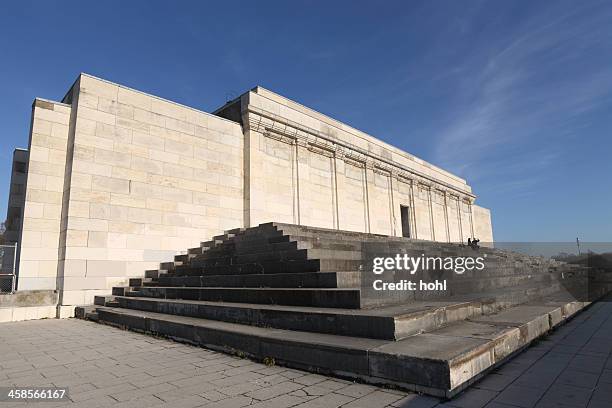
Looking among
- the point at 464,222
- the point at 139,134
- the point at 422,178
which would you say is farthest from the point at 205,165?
the point at 464,222

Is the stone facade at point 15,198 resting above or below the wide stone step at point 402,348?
above

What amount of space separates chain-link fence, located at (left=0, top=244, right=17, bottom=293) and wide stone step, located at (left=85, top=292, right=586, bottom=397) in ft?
24.8

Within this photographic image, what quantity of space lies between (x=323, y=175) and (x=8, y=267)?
542 inches

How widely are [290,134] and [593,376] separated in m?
15.8

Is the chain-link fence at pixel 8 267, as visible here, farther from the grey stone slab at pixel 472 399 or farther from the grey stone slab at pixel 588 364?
the grey stone slab at pixel 588 364

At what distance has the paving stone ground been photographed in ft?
12.1

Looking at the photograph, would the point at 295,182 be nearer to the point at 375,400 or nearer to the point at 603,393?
the point at 375,400

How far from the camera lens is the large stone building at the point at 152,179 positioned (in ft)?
39.5

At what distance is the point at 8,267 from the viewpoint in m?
11.5

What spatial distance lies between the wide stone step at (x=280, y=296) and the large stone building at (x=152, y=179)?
3.79 metres

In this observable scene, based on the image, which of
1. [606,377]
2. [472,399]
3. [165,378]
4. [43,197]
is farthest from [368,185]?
[472,399]

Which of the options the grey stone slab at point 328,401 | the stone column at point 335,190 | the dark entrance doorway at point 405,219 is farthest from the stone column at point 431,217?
the grey stone slab at point 328,401

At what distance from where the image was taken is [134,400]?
3936mm

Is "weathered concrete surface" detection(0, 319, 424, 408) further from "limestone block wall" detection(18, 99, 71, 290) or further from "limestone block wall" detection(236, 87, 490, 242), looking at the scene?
"limestone block wall" detection(236, 87, 490, 242)
